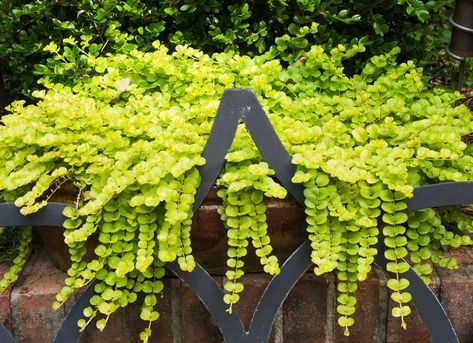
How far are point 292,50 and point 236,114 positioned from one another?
32.5 inches

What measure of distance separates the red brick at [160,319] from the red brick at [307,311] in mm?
286

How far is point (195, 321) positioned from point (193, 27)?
1043 millimetres

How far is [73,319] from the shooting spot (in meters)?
1.29

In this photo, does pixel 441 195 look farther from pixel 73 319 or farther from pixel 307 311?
pixel 73 319

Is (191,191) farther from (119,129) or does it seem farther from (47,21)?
(47,21)

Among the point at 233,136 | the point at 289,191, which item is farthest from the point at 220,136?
the point at 289,191

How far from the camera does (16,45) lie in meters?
1.90

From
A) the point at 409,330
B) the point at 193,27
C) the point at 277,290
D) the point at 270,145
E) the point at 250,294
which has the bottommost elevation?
the point at 409,330

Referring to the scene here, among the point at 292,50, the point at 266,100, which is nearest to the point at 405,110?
the point at 266,100

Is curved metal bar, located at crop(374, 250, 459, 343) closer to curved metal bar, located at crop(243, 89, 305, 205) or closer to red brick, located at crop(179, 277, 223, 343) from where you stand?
curved metal bar, located at crop(243, 89, 305, 205)

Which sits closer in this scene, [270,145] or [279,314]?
[270,145]

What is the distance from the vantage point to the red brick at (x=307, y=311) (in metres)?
1.41

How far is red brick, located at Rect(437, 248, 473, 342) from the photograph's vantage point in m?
1.41

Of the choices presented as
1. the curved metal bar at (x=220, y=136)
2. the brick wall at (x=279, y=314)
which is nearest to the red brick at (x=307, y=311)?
the brick wall at (x=279, y=314)
